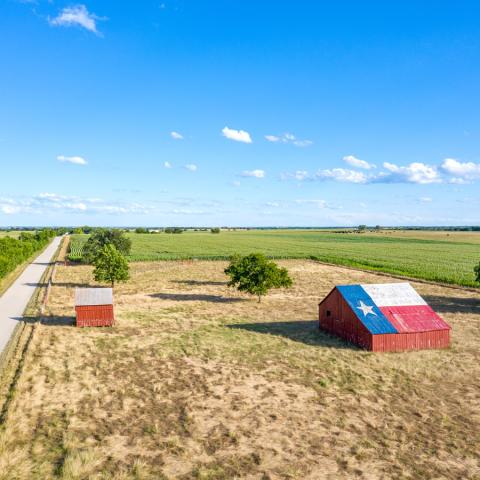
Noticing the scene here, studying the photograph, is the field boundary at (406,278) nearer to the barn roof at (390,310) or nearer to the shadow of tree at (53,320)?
the barn roof at (390,310)

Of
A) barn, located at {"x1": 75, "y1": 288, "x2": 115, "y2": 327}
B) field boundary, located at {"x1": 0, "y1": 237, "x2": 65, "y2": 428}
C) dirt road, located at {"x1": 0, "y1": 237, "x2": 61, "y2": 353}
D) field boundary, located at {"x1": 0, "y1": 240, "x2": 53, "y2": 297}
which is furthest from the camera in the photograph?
field boundary, located at {"x1": 0, "y1": 240, "x2": 53, "y2": 297}

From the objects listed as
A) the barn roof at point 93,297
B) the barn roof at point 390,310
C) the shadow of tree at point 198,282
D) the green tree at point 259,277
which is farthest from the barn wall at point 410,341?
the shadow of tree at point 198,282

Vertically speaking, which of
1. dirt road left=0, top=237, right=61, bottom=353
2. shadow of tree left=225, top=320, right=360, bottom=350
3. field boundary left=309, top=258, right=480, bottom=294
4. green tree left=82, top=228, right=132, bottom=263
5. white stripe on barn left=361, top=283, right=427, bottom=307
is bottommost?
shadow of tree left=225, top=320, right=360, bottom=350

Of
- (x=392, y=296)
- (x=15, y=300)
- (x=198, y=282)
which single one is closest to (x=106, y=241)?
(x=198, y=282)

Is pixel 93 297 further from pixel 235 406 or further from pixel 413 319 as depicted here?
pixel 413 319

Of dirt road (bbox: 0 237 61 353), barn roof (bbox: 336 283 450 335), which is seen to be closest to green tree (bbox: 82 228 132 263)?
dirt road (bbox: 0 237 61 353)

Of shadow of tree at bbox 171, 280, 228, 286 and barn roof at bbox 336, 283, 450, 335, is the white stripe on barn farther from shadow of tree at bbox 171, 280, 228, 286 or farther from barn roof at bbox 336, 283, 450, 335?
shadow of tree at bbox 171, 280, 228, 286

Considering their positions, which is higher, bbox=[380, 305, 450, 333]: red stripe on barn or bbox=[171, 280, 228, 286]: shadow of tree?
bbox=[380, 305, 450, 333]: red stripe on barn
